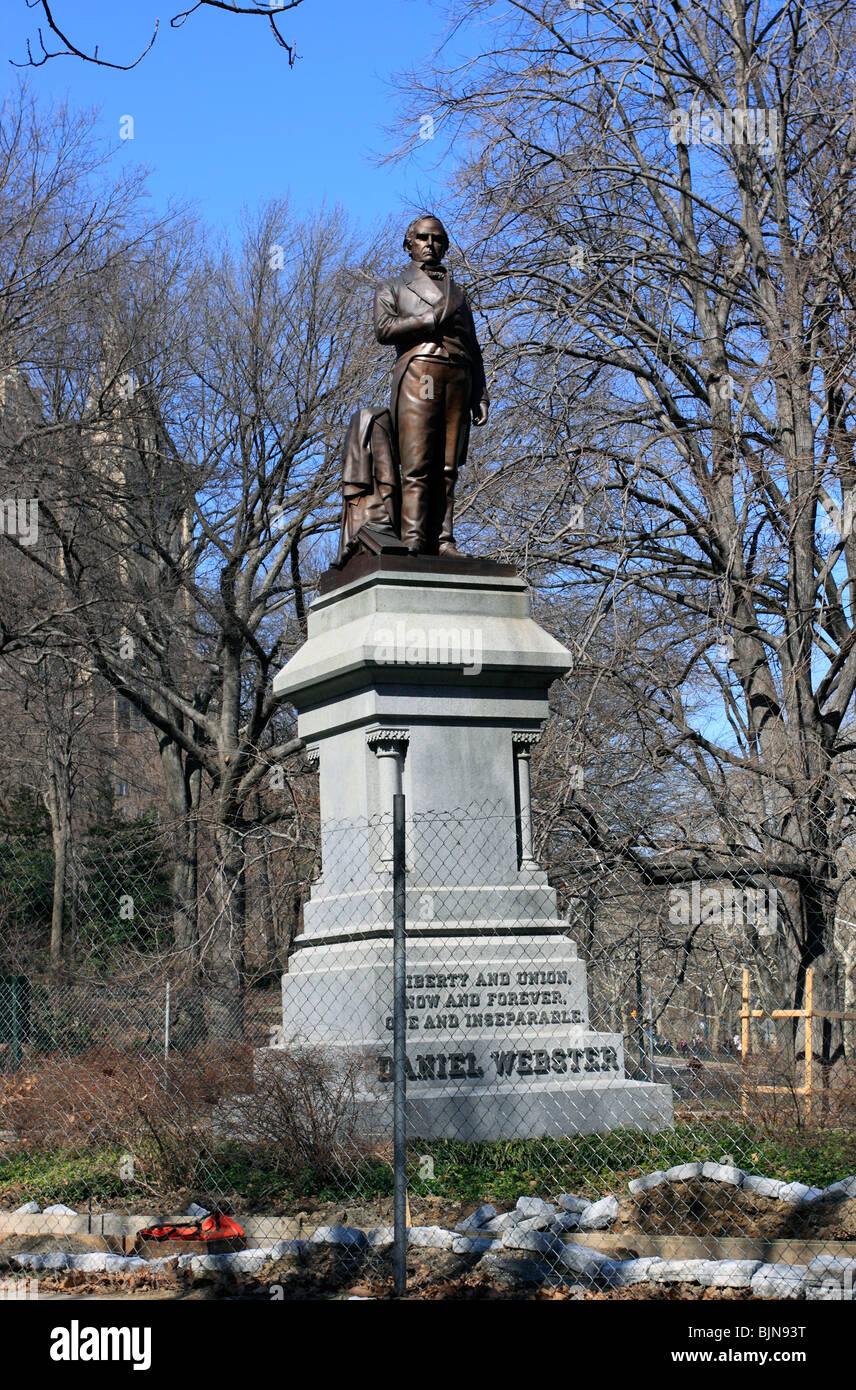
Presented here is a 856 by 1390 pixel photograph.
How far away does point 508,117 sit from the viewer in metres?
17.0

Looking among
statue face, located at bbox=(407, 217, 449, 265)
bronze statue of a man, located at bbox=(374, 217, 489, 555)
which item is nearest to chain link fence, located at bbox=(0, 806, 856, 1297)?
bronze statue of a man, located at bbox=(374, 217, 489, 555)

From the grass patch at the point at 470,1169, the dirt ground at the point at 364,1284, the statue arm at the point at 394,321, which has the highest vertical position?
the statue arm at the point at 394,321

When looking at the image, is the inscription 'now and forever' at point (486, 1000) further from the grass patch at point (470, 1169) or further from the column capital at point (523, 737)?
the column capital at point (523, 737)

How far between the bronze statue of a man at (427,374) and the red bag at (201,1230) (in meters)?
5.14

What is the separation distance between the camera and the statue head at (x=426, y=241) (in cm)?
1120

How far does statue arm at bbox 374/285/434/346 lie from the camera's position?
36.0 feet

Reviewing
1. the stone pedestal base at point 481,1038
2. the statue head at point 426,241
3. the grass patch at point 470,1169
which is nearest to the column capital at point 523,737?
the stone pedestal base at point 481,1038

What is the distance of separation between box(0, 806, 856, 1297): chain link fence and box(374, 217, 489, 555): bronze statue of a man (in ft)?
7.62

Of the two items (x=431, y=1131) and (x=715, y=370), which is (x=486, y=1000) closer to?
(x=431, y=1131)

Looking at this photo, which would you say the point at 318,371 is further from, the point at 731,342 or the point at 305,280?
the point at 731,342

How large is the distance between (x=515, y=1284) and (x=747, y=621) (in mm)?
11011

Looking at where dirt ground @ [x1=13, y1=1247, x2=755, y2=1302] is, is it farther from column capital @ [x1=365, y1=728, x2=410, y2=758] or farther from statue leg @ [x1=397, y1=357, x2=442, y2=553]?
statue leg @ [x1=397, y1=357, x2=442, y2=553]

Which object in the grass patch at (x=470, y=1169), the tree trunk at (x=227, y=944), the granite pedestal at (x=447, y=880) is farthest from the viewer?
the tree trunk at (x=227, y=944)
